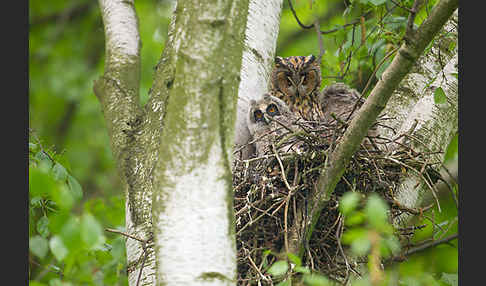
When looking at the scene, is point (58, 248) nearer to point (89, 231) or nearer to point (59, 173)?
point (89, 231)

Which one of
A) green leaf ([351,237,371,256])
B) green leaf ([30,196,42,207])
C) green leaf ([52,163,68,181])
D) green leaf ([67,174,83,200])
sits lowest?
green leaf ([351,237,371,256])

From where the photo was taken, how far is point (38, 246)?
6.91ft

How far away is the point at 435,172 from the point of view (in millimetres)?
3100

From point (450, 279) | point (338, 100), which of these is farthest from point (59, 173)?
point (338, 100)

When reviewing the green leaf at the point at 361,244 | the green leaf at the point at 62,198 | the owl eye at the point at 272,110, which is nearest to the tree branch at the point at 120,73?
the owl eye at the point at 272,110

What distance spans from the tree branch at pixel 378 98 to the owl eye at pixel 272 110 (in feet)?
3.39

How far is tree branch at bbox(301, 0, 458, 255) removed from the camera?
6.93ft

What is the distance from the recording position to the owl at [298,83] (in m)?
4.30

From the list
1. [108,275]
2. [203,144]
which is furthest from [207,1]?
[108,275]

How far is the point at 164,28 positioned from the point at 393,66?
472cm

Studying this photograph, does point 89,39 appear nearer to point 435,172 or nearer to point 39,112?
point 39,112

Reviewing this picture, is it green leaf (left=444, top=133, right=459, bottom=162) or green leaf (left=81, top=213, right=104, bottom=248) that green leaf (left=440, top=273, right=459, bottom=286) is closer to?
green leaf (left=81, top=213, right=104, bottom=248)

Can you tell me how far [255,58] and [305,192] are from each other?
1.21 metres

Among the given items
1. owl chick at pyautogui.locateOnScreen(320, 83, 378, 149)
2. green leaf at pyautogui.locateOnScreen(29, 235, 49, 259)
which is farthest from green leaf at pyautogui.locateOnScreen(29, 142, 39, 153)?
owl chick at pyautogui.locateOnScreen(320, 83, 378, 149)
